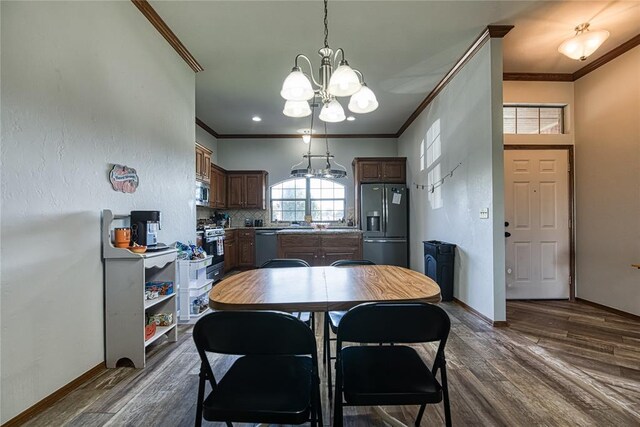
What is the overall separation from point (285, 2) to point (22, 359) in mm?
3158

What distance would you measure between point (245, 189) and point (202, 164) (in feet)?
5.40

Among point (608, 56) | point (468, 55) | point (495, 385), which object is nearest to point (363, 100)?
point (495, 385)

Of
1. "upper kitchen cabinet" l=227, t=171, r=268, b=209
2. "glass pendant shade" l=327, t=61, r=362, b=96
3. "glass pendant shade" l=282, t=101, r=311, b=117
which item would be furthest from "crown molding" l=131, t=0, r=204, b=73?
"upper kitchen cabinet" l=227, t=171, r=268, b=209

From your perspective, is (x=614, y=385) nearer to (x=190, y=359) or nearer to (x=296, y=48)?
(x=190, y=359)

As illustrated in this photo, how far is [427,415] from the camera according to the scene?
1683 millimetres

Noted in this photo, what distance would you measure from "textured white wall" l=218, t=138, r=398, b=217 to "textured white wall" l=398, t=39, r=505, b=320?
7.84 ft

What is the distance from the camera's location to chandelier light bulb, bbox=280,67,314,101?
1756mm

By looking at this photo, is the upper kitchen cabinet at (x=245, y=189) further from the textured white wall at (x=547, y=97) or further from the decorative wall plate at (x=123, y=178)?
the textured white wall at (x=547, y=97)

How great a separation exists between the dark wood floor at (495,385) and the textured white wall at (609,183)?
0.73 meters

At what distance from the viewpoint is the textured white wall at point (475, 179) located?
292 cm

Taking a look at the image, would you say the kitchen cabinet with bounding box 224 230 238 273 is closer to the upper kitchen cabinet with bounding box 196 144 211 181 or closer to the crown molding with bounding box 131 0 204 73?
the upper kitchen cabinet with bounding box 196 144 211 181

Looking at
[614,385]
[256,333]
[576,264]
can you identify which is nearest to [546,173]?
[576,264]

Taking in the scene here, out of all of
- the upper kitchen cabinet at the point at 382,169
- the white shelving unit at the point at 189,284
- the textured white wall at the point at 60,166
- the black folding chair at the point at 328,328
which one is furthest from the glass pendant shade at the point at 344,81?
the upper kitchen cabinet at the point at 382,169

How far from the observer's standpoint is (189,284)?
3.13 metres
